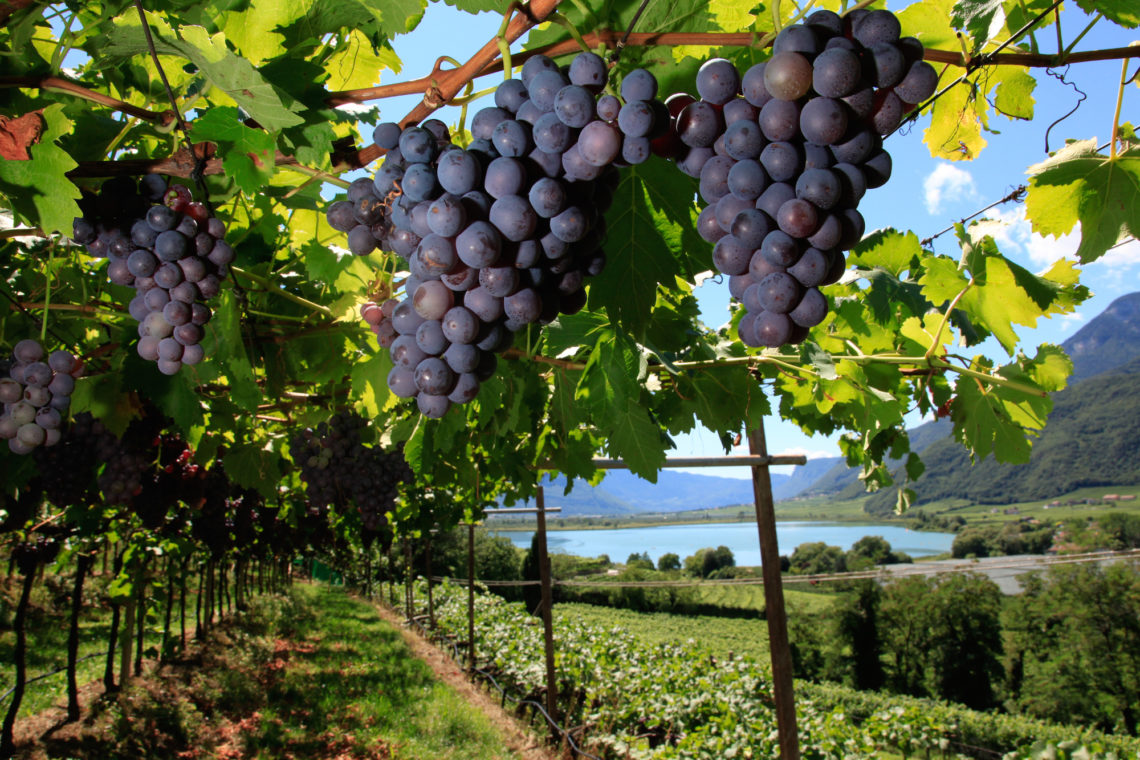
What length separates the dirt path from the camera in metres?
8.46

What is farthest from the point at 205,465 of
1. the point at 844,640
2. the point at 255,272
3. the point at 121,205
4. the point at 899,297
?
the point at 844,640

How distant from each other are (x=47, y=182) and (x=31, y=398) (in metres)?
0.88

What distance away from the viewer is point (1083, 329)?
143125mm

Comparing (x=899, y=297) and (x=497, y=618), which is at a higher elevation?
(x=899, y=297)

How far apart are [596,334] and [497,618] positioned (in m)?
14.9

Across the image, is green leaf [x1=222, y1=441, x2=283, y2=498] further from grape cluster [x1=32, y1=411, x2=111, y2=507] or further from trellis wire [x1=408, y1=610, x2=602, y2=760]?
trellis wire [x1=408, y1=610, x2=602, y2=760]

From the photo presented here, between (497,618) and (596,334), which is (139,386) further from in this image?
(497,618)

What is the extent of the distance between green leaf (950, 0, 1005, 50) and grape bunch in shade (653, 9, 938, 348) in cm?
31

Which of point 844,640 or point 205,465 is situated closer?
point 205,465

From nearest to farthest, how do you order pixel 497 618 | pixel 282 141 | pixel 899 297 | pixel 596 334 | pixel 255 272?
1. pixel 282 141
2. pixel 596 334
3. pixel 899 297
4. pixel 255 272
5. pixel 497 618

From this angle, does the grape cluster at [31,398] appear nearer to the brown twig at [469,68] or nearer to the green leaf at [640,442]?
the brown twig at [469,68]

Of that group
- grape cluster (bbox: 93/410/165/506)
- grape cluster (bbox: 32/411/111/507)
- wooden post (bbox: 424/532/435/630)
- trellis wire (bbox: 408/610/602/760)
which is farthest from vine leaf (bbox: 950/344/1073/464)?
wooden post (bbox: 424/532/435/630)

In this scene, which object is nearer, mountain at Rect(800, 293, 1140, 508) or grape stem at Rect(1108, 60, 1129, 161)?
grape stem at Rect(1108, 60, 1129, 161)

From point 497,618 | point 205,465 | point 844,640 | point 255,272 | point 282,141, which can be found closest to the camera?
point 282,141
